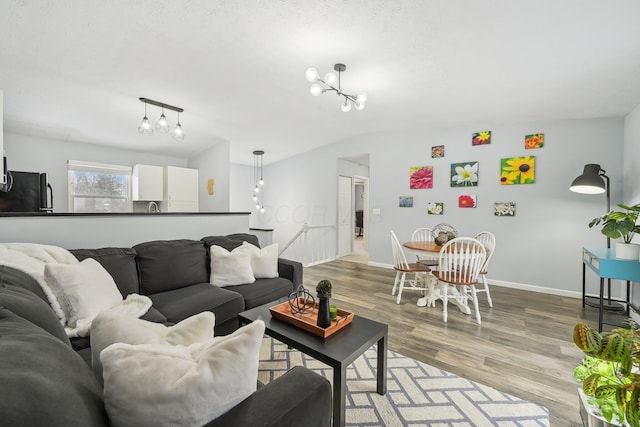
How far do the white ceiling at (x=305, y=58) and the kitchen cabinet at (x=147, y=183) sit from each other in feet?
3.05

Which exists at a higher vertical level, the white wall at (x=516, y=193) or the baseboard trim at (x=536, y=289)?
the white wall at (x=516, y=193)

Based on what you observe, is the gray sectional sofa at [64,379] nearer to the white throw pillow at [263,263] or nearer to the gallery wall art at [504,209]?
the white throw pillow at [263,263]

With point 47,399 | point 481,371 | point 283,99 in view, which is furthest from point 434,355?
point 283,99

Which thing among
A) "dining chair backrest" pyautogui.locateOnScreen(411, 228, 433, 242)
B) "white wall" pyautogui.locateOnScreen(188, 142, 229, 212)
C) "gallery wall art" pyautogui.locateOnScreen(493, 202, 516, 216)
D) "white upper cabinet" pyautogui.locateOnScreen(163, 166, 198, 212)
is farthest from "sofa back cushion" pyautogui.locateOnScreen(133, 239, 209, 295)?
"gallery wall art" pyautogui.locateOnScreen(493, 202, 516, 216)

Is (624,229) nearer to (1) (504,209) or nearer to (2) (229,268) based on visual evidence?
(1) (504,209)

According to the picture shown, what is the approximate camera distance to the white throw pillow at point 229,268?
2605 millimetres

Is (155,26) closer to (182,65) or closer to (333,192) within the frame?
(182,65)

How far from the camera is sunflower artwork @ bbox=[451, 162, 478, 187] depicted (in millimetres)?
4352

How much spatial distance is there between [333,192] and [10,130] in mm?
5347

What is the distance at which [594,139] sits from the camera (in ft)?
11.7

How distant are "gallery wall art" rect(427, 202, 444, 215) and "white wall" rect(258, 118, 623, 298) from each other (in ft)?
0.26

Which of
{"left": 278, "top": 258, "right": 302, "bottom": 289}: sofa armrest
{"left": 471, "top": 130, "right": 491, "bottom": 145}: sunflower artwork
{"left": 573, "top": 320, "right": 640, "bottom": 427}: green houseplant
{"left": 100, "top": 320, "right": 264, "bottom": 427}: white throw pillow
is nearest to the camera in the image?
{"left": 100, "top": 320, "right": 264, "bottom": 427}: white throw pillow

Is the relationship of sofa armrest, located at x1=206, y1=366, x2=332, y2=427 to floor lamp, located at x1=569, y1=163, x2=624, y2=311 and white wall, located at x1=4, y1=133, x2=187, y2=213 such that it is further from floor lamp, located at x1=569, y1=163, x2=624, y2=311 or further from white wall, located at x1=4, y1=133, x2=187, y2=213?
white wall, located at x1=4, y1=133, x2=187, y2=213

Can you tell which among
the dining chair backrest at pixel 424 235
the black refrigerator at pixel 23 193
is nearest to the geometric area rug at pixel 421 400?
the dining chair backrest at pixel 424 235
